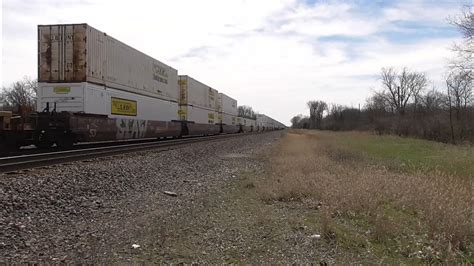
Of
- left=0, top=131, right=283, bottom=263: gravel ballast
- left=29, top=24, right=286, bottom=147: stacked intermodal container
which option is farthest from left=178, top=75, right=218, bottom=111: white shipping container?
left=0, top=131, right=283, bottom=263: gravel ballast

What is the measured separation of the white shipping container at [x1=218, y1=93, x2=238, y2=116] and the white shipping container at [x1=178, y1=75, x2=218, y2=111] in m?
5.21

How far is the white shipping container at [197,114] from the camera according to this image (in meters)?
34.6

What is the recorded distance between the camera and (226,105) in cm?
5694

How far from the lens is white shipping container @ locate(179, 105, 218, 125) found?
34.6 m

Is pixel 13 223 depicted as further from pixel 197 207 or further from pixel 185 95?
pixel 185 95

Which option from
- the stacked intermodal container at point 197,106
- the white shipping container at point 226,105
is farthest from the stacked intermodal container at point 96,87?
the white shipping container at point 226,105

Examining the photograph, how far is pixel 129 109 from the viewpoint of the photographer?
870 inches

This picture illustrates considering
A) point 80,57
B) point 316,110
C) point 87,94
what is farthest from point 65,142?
point 316,110

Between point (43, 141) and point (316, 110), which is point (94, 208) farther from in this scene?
point (316, 110)

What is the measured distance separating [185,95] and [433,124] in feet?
127

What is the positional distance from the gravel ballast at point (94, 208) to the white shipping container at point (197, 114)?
69.7 feet

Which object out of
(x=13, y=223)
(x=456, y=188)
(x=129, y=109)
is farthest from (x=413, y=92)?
(x=13, y=223)

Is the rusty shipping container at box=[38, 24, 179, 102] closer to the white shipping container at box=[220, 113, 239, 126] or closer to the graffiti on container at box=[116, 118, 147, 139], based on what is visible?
the graffiti on container at box=[116, 118, 147, 139]

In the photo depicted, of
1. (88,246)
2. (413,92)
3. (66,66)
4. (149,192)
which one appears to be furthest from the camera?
(413,92)
